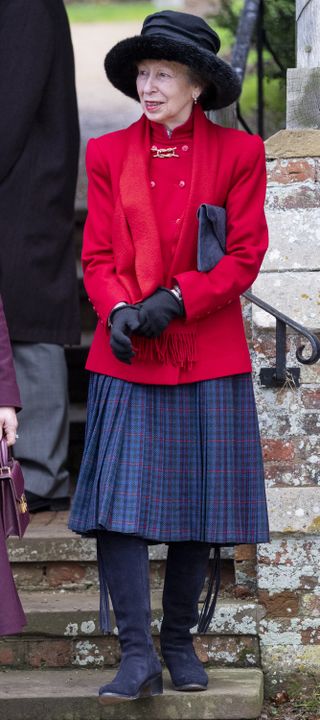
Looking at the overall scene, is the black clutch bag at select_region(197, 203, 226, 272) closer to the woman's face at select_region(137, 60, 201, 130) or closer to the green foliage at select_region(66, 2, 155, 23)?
the woman's face at select_region(137, 60, 201, 130)

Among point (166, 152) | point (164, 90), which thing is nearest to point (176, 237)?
point (166, 152)

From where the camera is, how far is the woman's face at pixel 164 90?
3666 mm

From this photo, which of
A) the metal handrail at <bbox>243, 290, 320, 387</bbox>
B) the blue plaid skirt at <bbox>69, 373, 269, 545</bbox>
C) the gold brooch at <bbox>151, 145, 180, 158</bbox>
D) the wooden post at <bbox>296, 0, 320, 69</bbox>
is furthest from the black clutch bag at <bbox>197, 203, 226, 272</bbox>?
the wooden post at <bbox>296, 0, 320, 69</bbox>

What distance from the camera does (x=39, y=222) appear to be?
16.0 ft

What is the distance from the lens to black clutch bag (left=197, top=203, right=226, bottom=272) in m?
3.62

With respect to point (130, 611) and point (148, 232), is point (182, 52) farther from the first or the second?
point (130, 611)

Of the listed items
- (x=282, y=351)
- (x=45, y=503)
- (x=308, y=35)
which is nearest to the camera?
(x=282, y=351)

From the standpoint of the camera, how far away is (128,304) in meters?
3.62

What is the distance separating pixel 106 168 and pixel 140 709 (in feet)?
4.85

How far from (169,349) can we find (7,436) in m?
0.47

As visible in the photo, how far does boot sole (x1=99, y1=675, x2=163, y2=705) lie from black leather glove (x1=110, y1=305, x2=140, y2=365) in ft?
2.82

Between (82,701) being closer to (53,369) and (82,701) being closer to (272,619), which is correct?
(272,619)

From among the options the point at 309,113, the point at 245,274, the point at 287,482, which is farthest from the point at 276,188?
the point at 287,482

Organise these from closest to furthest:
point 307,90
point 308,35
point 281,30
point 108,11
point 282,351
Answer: point 282,351 < point 307,90 < point 308,35 < point 281,30 < point 108,11
